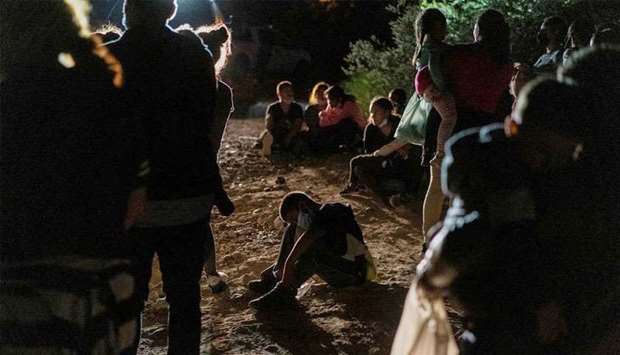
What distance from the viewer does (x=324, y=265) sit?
455 centimetres

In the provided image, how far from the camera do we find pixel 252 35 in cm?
2036

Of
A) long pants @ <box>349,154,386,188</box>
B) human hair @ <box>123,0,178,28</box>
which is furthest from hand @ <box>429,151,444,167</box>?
long pants @ <box>349,154,386,188</box>

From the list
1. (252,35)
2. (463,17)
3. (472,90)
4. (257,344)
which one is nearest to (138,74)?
(257,344)

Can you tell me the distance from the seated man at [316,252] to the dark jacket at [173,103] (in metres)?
1.52

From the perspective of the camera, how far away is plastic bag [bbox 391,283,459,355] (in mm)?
2400

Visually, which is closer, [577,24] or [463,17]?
[577,24]

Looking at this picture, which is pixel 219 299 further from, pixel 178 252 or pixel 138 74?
pixel 138 74

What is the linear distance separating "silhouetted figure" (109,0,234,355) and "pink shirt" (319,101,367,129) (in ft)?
20.1

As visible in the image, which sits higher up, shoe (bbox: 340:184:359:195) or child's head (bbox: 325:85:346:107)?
child's head (bbox: 325:85:346:107)

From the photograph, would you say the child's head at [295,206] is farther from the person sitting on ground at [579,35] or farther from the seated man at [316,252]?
the person sitting on ground at [579,35]

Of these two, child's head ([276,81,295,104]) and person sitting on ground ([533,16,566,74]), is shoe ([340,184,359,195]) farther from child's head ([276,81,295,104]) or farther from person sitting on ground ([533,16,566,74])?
child's head ([276,81,295,104])

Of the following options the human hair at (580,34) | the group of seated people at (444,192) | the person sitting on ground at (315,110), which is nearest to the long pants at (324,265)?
the group of seated people at (444,192)

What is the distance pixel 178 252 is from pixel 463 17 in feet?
21.2

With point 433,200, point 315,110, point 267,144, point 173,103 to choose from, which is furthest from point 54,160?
point 315,110
